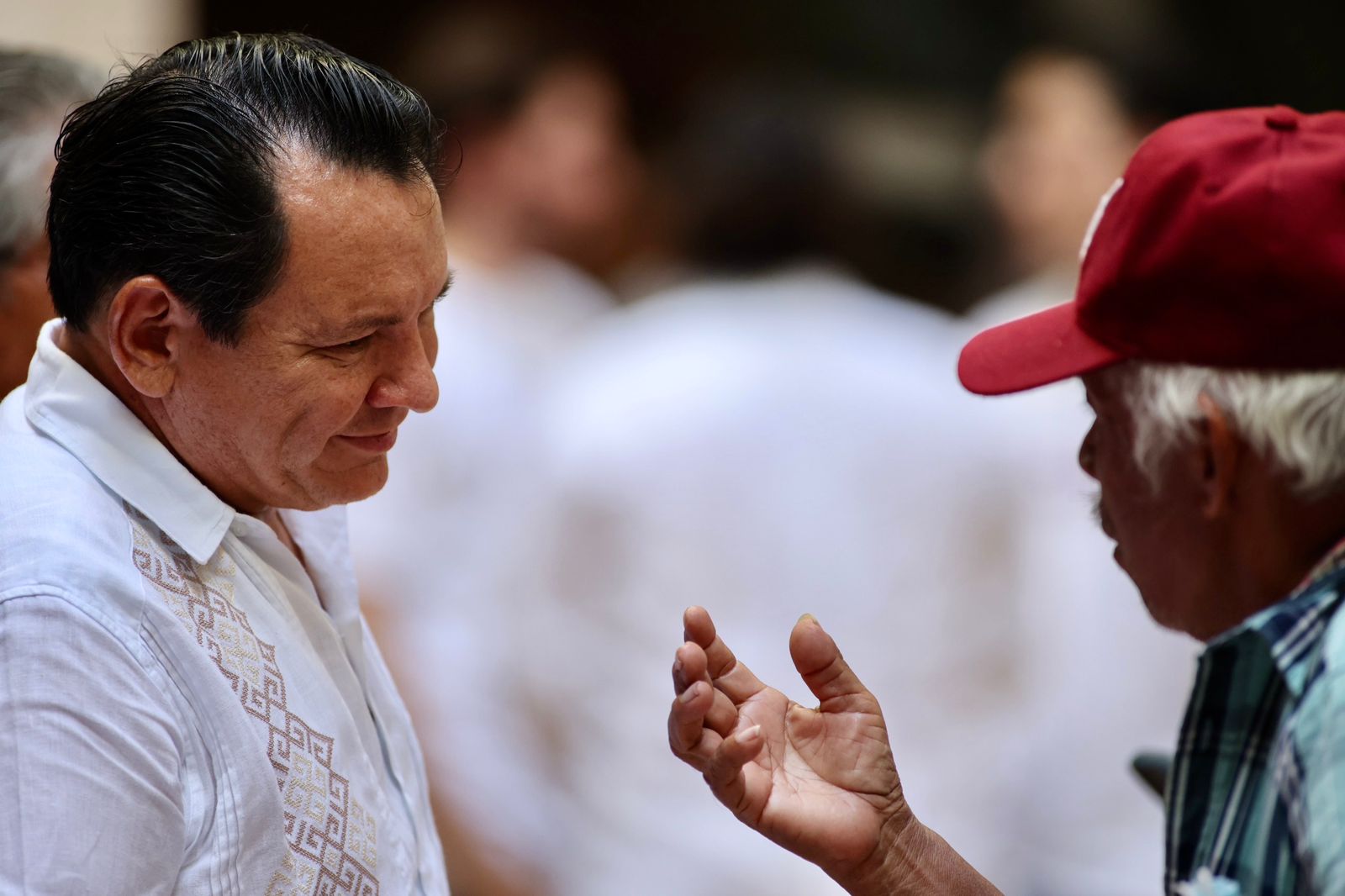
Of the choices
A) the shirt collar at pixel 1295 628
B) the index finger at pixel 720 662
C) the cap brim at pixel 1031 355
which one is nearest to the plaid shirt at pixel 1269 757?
the shirt collar at pixel 1295 628

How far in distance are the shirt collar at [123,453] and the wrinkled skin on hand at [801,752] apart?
1.82 ft

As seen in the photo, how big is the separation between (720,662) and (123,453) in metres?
0.74

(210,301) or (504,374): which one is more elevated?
(504,374)

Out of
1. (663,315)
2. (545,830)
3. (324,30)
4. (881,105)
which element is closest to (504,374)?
(663,315)

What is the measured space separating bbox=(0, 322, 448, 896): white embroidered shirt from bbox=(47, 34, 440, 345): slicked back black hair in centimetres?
15

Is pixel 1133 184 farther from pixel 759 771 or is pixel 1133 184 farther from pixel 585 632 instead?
pixel 585 632

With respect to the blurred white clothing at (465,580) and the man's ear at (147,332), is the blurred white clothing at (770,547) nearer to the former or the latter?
the blurred white clothing at (465,580)

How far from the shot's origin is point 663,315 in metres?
3.30

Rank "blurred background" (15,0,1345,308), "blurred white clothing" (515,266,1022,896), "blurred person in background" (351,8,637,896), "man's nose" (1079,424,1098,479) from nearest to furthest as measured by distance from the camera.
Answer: "man's nose" (1079,424,1098,479) < "blurred white clothing" (515,266,1022,896) < "blurred person in background" (351,8,637,896) < "blurred background" (15,0,1345,308)

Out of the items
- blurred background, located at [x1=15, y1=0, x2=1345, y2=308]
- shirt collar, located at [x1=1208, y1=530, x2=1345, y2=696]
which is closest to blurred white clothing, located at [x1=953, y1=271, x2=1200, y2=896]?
shirt collar, located at [x1=1208, y1=530, x2=1345, y2=696]

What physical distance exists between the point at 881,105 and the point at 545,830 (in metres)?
4.41

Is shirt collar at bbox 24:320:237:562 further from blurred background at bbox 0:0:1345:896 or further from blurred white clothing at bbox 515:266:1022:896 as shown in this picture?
blurred white clothing at bbox 515:266:1022:896

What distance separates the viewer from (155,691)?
63.4 inches

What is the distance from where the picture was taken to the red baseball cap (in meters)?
1.67
